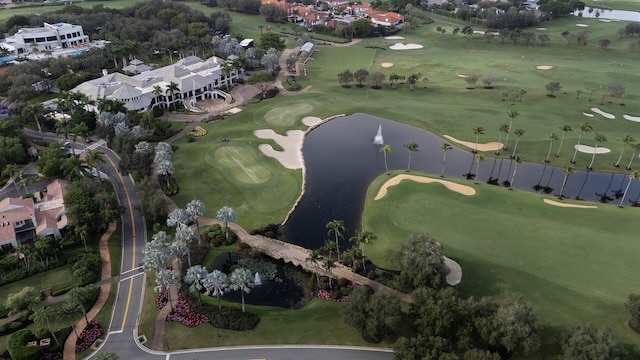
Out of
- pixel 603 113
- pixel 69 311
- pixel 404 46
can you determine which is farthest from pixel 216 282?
pixel 404 46

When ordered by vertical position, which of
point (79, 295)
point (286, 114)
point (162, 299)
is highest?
point (286, 114)

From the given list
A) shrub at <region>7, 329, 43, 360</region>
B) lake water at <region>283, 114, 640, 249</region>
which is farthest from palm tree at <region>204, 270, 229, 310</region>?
shrub at <region>7, 329, 43, 360</region>

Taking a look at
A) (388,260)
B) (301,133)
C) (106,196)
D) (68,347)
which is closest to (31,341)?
(68,347)

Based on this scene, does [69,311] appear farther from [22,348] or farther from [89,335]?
[22,348]

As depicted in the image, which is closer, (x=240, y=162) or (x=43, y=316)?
(x=43, y=316)

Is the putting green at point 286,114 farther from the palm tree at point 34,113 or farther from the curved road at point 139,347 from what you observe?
the palm tree at point 34,113

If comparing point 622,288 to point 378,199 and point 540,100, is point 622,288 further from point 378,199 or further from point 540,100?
point 540,100
